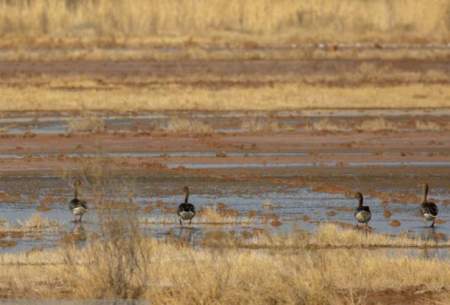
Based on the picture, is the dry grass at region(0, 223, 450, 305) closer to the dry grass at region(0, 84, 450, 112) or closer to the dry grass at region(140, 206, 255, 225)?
the dry grass at region(140, 206, 255, 225)

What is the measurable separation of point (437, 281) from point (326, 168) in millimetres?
14250

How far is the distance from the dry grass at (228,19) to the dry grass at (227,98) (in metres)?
34.4

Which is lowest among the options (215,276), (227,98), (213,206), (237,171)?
(215,276)

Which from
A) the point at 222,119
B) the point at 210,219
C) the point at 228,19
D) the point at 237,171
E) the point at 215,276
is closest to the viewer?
the point at 215,276

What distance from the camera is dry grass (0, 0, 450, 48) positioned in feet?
266

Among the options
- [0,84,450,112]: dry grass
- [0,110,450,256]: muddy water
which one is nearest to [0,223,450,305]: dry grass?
[0,110,450,256]: muddy water

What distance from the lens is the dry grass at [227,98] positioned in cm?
4094

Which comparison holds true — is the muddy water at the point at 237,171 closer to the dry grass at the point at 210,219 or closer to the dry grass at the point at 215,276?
the dry grass at the point at 210,219

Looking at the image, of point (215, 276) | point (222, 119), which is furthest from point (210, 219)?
point (222, 119)

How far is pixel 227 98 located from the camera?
42.7 m

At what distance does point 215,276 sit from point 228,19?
7210cm

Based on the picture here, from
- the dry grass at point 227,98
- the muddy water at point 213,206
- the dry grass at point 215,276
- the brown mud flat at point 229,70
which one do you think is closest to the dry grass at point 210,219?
the muddy water at point 213,206

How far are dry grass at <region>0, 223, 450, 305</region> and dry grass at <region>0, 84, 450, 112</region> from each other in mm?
26915

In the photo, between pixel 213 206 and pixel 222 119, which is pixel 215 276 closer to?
pixel 213 206
